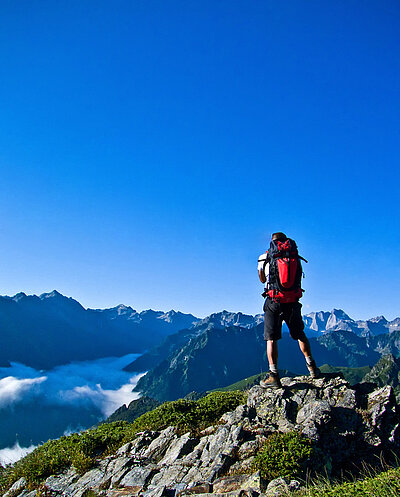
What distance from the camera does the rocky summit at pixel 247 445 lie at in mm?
8391

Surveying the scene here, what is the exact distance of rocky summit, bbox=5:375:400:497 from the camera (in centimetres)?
839

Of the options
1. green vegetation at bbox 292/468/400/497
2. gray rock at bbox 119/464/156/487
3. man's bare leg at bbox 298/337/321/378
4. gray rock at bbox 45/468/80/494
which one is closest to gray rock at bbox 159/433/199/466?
gray rock at bbox 119/464/156/487

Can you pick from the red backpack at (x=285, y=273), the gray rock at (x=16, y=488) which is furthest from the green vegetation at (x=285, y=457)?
the gray rock at (x=16, y=488)

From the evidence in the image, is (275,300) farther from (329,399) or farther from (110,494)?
(110,494)

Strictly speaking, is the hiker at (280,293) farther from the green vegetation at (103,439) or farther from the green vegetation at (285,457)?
the green vegetation at (285,457)

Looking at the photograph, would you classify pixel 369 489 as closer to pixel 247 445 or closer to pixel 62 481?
pixel 247 445

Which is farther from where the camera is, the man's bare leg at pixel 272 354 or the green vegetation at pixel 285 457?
the man's bare leg at pixel 272 354

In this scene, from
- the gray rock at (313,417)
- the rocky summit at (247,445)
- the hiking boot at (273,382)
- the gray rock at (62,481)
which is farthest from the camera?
the hiking boot at (273,382)

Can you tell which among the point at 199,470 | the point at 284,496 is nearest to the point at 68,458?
the point at 199,470

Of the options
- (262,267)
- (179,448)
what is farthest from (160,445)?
(262,267)

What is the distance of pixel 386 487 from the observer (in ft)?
17.5

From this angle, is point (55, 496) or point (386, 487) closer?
point (386, 487)

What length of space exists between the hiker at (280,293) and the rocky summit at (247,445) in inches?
45.5

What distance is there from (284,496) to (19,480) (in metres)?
9.88
